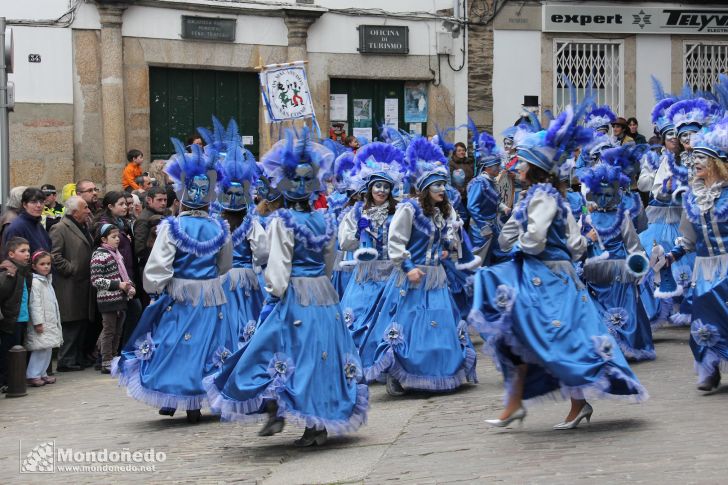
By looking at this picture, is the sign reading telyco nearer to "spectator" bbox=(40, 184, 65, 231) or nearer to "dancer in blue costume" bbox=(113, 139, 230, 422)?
"spectator" bbox=(40, 184, 65, 231)

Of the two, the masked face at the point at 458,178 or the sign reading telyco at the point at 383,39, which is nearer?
the masked face at the point at 458,178

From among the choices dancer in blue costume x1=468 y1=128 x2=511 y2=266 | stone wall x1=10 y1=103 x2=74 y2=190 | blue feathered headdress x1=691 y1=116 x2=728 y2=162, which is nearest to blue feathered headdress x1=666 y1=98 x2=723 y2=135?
dancer in blue costume x1=468 y1=128 x2=511 y2=266

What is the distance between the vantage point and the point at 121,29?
20.6 m

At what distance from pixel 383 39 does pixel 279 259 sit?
14.6m

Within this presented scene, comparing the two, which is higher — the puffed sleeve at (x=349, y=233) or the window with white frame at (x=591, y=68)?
the window with white frame at (x=591, y=68)

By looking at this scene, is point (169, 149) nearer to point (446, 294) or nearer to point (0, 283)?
point (0, 283)

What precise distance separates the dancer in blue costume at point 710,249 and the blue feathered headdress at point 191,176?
3747 mm

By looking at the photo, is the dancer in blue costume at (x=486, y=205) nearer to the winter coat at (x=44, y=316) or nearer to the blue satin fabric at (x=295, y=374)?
the winter coat at (x=44, y=316)

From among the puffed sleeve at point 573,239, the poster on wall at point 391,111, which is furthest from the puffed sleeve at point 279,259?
the poster on wall at point 391,111

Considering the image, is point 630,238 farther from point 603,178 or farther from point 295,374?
point 295,374

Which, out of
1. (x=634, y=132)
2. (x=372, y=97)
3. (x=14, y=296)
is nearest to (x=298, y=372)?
(x=14, y=296)

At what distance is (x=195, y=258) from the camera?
32.9ft

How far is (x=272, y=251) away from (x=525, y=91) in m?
15.7

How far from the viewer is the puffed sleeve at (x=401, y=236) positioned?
10641 millimetres
